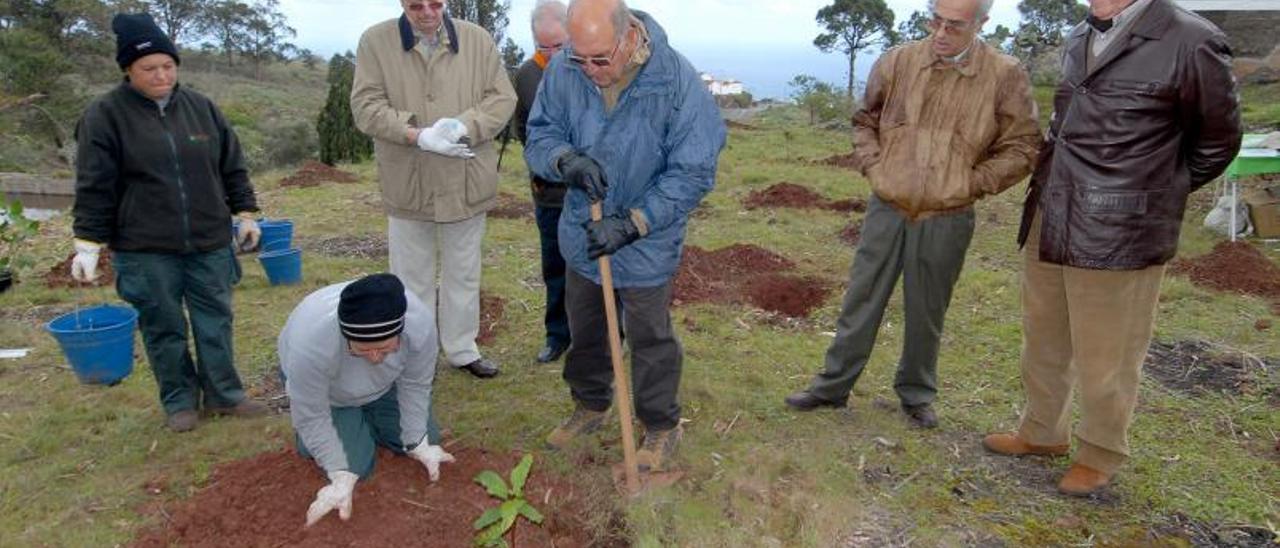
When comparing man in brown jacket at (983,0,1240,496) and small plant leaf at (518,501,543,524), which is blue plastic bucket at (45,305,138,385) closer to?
small plant leaf at (518,501,543,524)

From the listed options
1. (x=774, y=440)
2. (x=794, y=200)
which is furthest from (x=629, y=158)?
(x=794, y=200)

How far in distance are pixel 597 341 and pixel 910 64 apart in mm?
1760

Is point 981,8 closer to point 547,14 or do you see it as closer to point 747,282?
point 547,14

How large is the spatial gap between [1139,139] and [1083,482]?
56.1 inches

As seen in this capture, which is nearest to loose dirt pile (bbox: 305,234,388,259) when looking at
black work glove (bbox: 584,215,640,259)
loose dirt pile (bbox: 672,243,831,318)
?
loose dirt pile (bbox: 672,243,831,318)

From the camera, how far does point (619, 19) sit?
9.45ft

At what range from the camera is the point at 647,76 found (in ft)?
9.92

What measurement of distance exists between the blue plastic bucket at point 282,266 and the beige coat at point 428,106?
2311 millimetres

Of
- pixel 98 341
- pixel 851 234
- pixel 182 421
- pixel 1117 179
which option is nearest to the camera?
pixel 1117 179

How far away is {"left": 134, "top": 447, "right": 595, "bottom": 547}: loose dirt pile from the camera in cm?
308

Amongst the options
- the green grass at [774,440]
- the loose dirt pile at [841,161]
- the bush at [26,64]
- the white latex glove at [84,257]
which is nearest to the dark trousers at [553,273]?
the green grass at [774,440]

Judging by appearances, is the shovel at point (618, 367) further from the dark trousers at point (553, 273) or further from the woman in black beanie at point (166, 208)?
the woman in black beanie at point (166, 208)

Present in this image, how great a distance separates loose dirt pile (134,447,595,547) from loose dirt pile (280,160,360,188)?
25.1ft

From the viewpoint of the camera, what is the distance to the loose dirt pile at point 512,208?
8609 mm
